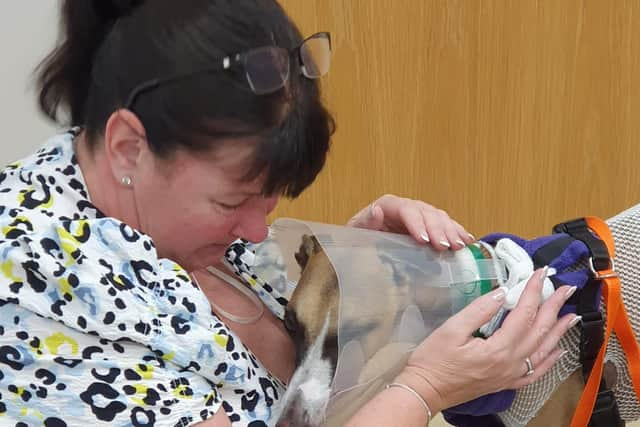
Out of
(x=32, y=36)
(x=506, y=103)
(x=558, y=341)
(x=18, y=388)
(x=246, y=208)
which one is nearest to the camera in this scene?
(x=18, y=388)

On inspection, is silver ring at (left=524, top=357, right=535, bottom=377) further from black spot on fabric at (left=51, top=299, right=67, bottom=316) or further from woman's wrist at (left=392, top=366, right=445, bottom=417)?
black spot on fabric at (left=51, top=299, right=67, bottom=316)

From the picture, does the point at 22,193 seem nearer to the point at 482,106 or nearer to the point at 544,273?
the point at 544,273

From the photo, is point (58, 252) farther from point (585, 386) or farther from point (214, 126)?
point (585, 386)

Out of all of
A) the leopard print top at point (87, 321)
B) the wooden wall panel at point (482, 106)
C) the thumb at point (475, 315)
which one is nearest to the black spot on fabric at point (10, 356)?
the leopard print top at point (87, 321)

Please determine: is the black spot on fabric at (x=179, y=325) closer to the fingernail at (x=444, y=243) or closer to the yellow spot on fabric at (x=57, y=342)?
the yellow spot on fabric at (x=57, y=342)

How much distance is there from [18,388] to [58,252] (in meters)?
0.13

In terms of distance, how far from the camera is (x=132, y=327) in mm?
673

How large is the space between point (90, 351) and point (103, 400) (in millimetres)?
47

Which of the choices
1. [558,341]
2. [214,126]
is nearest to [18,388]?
[214,126]

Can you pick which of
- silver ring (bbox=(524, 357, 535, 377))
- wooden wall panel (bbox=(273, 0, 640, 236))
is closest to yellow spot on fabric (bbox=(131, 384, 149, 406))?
silver ring (bbox=(524, 357, 535, 377))

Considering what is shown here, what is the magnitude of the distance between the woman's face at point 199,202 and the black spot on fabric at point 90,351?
6.0 inches

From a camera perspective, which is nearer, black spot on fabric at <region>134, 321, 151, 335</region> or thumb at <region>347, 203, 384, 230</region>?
black spot on fabric at <region>134, 321, 151, 335</region>

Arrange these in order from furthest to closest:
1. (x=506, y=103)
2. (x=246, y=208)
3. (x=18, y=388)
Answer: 1. (x=506, y=103)
2. (x=246, y=208)
3. (x=18, y=388)

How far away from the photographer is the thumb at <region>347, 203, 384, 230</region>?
1058 mm
